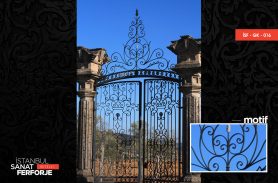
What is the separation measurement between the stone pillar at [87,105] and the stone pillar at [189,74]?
2.00 m

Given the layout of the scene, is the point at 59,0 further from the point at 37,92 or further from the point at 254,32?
the point at 254,32

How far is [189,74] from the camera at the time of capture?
9125 mm

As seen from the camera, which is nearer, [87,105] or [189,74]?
[189,74]

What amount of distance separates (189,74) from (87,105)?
2602mm

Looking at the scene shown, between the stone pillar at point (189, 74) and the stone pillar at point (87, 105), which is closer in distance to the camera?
the stone pillar at point (189, 74)

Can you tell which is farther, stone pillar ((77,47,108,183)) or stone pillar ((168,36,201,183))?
stone pillar ((77,47,108,183))

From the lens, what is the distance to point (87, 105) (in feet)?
33.6

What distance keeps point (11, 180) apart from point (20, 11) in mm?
1417

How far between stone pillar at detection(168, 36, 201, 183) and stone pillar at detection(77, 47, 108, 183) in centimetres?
200

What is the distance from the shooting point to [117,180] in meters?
9.74

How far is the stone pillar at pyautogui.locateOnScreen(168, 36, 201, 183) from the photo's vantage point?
9.03 meters

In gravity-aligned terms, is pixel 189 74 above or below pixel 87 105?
above

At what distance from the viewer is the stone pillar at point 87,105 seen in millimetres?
10219

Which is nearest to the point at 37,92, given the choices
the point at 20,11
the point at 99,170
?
the point at 20,11
